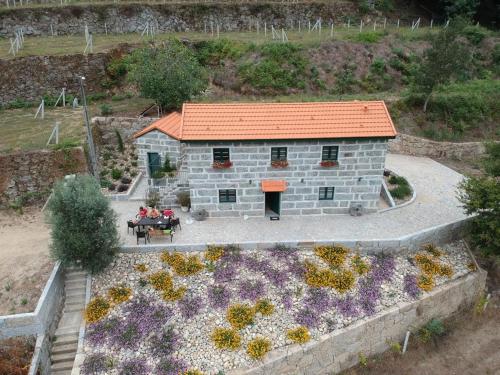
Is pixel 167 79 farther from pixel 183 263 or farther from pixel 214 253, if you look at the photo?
pixel 183 263

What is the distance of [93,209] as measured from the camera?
16812mm

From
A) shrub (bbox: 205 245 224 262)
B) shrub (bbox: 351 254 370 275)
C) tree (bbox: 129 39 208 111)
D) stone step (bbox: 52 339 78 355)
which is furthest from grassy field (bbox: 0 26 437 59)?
stone step (bbox: 52 339 78 355)

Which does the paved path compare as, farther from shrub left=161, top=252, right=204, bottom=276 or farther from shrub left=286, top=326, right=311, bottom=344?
shrub left=286, top=326, right=311, bottom=344

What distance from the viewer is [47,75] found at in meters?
32.4

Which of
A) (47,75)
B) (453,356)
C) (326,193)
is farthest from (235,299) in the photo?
(47,75)

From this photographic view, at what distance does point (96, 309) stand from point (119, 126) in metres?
15.2

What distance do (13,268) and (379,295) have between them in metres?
16.3

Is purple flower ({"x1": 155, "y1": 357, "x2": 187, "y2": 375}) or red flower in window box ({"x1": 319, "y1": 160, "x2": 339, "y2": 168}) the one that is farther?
red flower in window box ({"x1": 319, "y1": 160, "x2": 339, "y2": 168})

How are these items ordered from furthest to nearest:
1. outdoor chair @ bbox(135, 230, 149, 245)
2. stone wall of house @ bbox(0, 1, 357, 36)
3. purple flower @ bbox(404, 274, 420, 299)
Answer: stone wall of house @ bbox(0, 1, 357, 36) < outdoor chair @ bbox(135, 230, 149, 245) < purple flower @ bbox(404, 274, 420, 299)

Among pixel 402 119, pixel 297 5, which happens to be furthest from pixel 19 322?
pixel 297 5

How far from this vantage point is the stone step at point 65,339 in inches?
650

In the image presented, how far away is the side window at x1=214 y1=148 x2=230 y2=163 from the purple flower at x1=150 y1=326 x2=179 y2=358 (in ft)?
26.9

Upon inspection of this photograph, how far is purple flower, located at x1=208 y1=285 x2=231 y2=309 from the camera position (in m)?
17.2

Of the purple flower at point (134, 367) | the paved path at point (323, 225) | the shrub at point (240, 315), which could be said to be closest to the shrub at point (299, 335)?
the shrub at point (240, 315)
